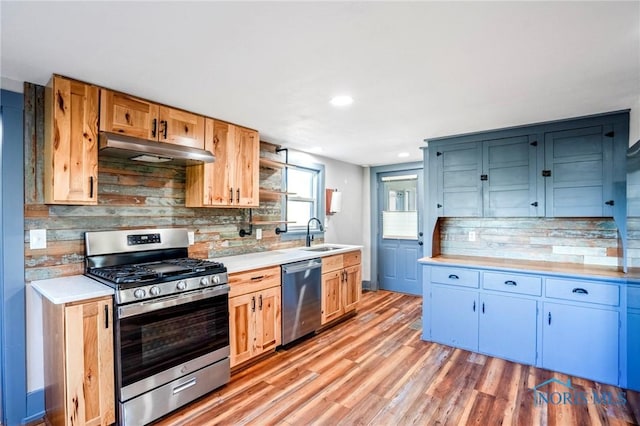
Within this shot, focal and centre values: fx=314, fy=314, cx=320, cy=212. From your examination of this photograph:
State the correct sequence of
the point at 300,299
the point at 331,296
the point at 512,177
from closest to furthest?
the point at 512,177 < the point at 300,299 < the point at 331,296

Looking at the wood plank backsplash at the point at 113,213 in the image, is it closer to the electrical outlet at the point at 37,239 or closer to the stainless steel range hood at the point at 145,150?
the electrical outlet at the point at 37,239

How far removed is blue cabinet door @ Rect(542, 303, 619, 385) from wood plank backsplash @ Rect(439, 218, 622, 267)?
0.69 metres

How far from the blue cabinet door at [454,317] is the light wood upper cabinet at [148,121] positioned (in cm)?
290

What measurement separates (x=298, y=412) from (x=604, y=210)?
10.3 ft

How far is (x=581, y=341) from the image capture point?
2.70 m

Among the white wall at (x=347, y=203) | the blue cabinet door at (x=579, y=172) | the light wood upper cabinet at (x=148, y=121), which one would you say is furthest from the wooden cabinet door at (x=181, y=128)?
the blue cabinet door at (x=579, y=172)

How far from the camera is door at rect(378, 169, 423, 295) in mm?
5273

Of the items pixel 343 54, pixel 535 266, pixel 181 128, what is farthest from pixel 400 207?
pixel 343 54

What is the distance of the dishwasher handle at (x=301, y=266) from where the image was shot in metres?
3.22

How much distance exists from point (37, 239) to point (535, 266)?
4.14 m

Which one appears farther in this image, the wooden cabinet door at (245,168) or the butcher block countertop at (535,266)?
the wooden cabinet door at (245,168)

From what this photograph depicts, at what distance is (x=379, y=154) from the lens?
4633 mm

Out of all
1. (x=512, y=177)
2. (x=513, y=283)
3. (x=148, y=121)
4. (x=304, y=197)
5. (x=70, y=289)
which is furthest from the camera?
(x=304, y=197)

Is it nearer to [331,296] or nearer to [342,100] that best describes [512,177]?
[342,100]
